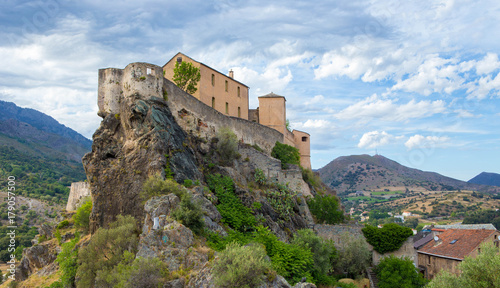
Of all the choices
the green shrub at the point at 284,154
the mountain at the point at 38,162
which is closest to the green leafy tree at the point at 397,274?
the green shrub at the point at 284,154

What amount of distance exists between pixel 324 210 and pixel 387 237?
18.2 feet

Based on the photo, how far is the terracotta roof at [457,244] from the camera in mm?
39031

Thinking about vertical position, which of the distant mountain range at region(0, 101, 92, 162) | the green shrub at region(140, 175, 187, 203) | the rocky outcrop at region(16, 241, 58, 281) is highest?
the distant mountain range at region(0, 101, 92, 162)

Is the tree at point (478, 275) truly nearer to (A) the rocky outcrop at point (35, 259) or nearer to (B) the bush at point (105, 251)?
(B) the bush at point (105, 251)

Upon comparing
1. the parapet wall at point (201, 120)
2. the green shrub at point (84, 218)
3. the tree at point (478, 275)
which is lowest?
the tree at point (478, 275)

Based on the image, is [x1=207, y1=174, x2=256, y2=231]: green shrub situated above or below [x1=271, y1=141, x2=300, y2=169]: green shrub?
below

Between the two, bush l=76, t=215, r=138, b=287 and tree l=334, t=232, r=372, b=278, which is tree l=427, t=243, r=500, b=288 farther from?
bush l=76, t=215, r=138, b=287

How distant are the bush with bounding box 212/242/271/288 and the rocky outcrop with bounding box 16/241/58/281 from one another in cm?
1931

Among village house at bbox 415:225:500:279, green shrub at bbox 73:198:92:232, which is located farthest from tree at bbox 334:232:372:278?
green shrub at bbox 73:198:92:232

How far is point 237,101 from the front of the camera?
40.8 m

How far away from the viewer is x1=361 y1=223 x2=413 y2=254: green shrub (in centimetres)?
3275

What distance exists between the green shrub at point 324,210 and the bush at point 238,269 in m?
19.8

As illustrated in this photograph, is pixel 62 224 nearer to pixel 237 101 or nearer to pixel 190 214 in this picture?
pixel 190 214

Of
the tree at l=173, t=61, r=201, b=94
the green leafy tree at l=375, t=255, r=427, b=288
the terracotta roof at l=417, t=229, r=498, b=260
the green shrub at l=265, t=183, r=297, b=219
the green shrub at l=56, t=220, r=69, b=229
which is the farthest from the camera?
the terracotta roof at l=417, t=229, r=498, b=260
